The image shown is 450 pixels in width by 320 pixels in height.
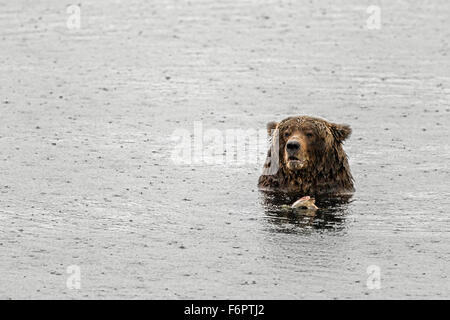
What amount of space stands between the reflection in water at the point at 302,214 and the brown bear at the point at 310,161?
0.66ft

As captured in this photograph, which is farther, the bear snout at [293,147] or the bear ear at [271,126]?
the bear ear at [271,126]

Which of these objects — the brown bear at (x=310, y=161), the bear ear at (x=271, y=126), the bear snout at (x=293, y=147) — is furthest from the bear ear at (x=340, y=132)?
the bear ear at (x=271, y=126)

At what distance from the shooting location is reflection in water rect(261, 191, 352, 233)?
13.3m

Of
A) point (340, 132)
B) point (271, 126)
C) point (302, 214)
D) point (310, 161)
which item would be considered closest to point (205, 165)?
point (271, 126)

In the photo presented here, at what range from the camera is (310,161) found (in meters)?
14.9

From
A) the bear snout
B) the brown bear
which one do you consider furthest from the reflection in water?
the bear snout

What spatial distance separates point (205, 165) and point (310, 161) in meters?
1.83

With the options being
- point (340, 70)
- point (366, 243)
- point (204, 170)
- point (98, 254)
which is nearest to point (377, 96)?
point (340, 70)

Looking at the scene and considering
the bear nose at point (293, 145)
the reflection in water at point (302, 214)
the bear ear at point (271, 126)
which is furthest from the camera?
the bear ear at point (271, 126)

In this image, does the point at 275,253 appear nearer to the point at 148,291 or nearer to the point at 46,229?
the point at 148,291

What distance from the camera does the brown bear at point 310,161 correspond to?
14.9m

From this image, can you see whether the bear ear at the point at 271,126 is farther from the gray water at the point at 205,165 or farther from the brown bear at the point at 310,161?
the gray water at the point at 205,165

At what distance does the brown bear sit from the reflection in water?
20cm

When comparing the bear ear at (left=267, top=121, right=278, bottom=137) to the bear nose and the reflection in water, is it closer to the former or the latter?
the bear nose
